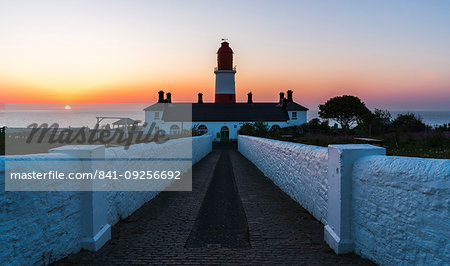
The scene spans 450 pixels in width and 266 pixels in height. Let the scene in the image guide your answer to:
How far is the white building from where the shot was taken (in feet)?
158

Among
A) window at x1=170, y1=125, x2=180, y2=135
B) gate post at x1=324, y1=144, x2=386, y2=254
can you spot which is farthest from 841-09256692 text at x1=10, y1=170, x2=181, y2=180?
window at x1=170, y1=125, x2=180, y2=135

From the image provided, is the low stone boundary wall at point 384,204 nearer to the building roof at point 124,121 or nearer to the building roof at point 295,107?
the building roof at point 124,121

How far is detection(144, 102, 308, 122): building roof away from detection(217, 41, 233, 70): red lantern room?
239 inches

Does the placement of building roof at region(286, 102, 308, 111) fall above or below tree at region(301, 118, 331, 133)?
above

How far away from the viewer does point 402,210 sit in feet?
10.9

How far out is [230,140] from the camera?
4819 centimetres

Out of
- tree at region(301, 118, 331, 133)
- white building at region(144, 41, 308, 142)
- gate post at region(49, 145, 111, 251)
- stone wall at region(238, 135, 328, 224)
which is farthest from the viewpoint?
white building at region(144, 41, 308, 142)

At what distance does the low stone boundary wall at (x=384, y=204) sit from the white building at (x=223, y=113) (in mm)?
42474

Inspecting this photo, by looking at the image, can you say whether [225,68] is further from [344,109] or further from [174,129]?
[344,109]

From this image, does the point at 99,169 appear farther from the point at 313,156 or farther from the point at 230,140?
the point at 230,140

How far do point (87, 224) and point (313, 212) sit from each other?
13.2ft

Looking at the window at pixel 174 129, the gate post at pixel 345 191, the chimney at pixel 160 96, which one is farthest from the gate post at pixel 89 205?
the chimney at pixel 160 96

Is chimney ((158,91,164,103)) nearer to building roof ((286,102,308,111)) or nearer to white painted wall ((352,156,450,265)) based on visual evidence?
building roof ((286,102,308,111))

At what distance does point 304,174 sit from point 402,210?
3.37m
